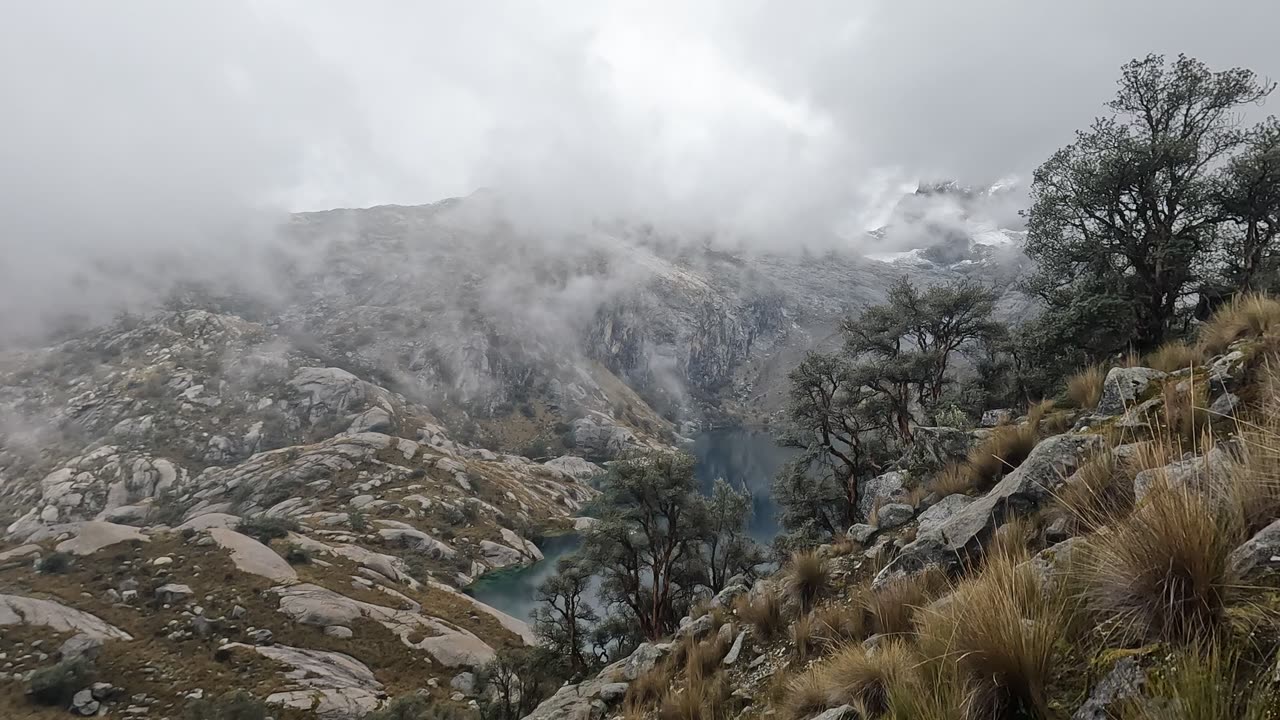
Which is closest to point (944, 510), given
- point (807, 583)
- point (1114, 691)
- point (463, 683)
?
point (807, 583)

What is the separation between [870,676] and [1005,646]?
55.0 inches

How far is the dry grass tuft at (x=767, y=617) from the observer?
31.5 ft

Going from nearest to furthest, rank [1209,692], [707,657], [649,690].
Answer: [1209,692], [707,657], [649,690]

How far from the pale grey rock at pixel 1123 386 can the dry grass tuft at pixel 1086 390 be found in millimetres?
577

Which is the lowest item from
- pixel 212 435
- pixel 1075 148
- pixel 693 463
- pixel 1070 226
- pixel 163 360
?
pixel 693 463

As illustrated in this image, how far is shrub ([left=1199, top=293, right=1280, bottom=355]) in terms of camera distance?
851cm

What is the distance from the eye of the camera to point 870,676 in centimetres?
414

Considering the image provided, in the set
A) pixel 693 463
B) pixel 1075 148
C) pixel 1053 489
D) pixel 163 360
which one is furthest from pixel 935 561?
pixel 163 360

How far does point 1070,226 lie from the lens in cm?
2275

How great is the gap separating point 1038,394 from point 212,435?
161528 mm

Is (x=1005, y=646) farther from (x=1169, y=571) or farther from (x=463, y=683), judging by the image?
(x=463, y=683)

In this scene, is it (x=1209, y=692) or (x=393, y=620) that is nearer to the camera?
(x=1209, y=692)

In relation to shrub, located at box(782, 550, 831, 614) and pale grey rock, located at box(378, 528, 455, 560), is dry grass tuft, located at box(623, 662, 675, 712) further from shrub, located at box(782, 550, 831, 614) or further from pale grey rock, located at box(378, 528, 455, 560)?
pale grey rock, located at box(378, 528, 455, 560)

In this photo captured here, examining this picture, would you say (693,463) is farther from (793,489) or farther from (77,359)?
(77,359)
